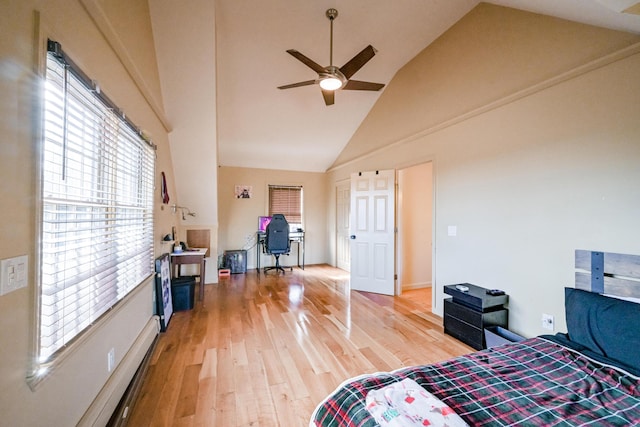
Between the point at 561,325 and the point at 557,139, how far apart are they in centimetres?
155

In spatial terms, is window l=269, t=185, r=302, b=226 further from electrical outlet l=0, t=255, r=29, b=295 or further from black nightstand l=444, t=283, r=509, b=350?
electrical outlet l=0, t=255, r=29, b=295

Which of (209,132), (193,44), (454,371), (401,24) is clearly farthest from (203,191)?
(454,371)

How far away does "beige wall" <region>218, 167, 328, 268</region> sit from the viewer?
19.1ft

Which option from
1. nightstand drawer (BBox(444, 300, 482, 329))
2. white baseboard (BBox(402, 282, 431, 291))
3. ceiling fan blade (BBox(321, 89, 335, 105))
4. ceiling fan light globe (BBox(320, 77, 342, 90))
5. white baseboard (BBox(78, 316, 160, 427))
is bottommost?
white baseboard (BBox(402, 282, 431, 291))

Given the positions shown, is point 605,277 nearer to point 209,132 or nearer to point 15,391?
point 15,391

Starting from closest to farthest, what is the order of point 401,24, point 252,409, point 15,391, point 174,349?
point 15,391, point 252,409, point 174,349, point 401,24

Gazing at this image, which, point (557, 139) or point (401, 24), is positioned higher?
point (401, 24)

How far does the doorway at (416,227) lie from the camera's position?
4.44 m

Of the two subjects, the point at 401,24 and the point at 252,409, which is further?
the point at 401,24

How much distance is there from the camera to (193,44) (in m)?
2.70

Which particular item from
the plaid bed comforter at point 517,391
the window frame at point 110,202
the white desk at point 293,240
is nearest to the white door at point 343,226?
the white desk at point 293,240

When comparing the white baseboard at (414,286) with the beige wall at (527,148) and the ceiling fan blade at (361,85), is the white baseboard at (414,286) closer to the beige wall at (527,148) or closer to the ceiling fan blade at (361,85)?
the beige wall at (527,148)

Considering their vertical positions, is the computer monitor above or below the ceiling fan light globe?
below

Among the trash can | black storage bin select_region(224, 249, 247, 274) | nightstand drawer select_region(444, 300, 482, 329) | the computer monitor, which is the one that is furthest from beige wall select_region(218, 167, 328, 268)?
the trash can
